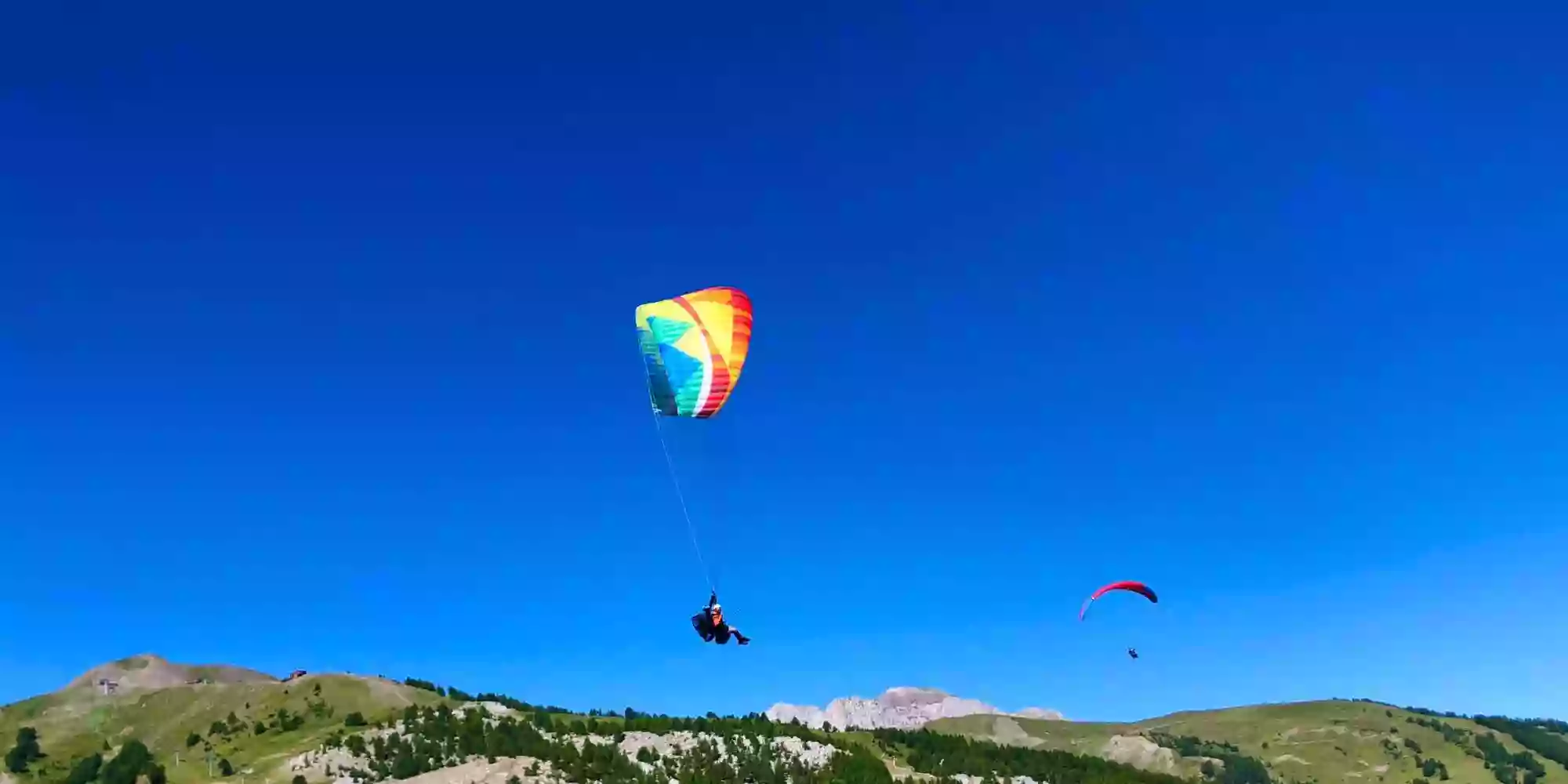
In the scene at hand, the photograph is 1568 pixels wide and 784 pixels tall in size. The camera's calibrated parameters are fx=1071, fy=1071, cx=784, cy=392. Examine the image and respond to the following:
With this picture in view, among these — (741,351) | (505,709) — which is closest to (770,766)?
(505,709)

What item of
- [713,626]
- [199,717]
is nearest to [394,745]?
[199,717]

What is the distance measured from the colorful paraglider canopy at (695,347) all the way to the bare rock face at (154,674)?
10129 cm

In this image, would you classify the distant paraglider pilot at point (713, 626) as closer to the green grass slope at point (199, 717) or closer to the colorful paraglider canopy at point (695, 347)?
the colorful paraglider canopy at point (695, 347)

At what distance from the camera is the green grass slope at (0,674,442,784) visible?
102 meters

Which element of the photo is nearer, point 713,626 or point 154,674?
point 713,626

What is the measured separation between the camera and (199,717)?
4419 inches

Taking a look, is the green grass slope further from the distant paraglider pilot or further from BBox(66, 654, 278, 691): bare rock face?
the distant paraglider pilot

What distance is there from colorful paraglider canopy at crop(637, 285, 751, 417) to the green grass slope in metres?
65.9

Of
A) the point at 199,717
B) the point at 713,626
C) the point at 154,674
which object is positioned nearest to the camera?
the point at 713,626

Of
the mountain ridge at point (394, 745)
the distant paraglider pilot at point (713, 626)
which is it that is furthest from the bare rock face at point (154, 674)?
the distant paraglider pilot at point (713, 626)

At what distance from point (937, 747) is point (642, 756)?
47163mm

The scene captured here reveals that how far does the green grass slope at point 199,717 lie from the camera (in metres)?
102

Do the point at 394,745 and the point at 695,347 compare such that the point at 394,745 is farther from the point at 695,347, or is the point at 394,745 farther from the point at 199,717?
the point at 695,347

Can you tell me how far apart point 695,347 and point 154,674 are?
5024 inches
